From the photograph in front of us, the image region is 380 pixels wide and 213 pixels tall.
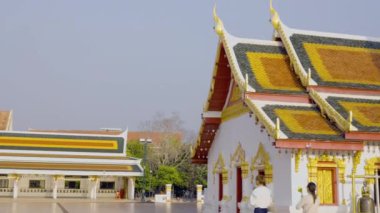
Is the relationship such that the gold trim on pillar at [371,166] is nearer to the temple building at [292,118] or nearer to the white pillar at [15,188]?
the temple building at [292,118]

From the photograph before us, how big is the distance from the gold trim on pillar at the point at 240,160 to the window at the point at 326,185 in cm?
209

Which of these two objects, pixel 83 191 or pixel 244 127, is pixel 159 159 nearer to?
pixel 83 191

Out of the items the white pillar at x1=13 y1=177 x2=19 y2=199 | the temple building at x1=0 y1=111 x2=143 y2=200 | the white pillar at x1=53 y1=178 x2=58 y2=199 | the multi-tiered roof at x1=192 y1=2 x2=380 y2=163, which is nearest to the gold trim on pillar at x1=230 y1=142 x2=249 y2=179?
the multi-tiered roof at x1=192 y1=2 x2=380 y2=163

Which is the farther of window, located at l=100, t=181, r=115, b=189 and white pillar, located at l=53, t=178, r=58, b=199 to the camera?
window, located at l=100, t=181, r=115, b=189

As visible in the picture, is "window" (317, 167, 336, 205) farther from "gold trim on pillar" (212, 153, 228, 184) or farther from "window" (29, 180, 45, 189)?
"window" (29, 180, 45, 189)

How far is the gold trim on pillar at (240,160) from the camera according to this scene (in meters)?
12.7

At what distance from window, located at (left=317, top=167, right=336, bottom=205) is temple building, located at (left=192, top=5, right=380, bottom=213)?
2cm

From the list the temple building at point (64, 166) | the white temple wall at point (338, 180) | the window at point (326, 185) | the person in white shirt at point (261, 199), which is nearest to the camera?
the person in white shirt at point (261, 199)

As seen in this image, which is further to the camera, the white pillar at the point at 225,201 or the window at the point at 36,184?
the window at the point at 36,184

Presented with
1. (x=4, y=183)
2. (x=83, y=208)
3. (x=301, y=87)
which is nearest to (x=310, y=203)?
(x=301, y=87)

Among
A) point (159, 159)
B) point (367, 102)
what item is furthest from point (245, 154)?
point (159, 159)

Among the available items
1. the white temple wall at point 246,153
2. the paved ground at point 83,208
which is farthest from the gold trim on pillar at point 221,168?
the paved ground at point 83,208

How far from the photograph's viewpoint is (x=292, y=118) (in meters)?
11.4

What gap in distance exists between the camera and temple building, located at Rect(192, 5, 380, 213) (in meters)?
10.9
